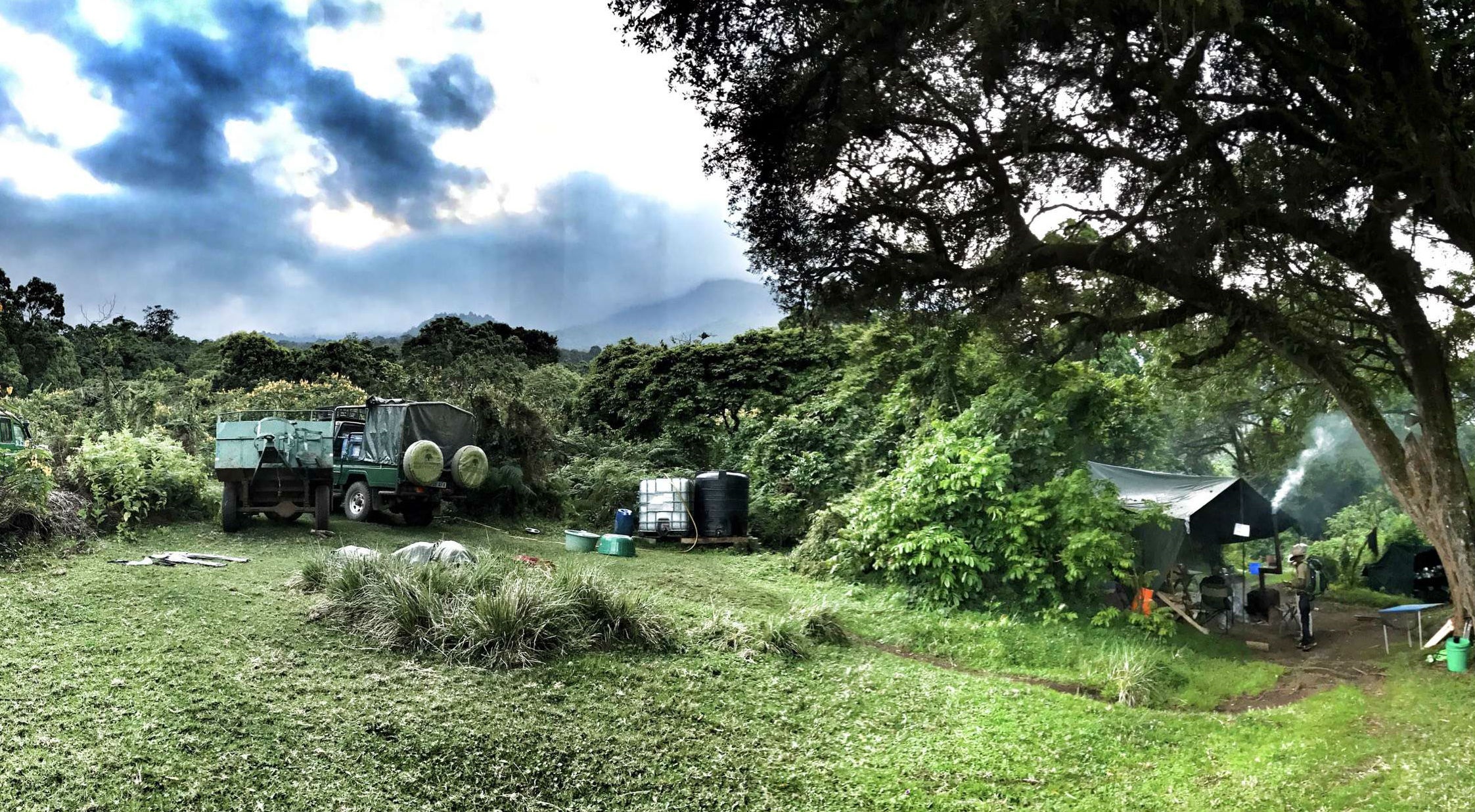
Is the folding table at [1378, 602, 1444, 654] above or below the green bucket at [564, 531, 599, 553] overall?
below

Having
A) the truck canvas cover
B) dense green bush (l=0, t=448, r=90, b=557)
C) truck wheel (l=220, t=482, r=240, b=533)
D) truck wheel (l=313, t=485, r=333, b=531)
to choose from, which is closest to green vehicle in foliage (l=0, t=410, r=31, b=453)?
dense green bush (l=0, t=448, r=90, b=557)

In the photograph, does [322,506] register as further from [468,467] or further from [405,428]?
[468,467]

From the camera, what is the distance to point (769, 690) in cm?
682

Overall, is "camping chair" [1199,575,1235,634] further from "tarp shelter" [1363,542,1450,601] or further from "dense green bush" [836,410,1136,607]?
"tarp shelter" [1363,542,1450,601]

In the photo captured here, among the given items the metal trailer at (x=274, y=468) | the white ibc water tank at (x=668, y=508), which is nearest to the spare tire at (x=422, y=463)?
the metal trailer at (x=274, y=468)

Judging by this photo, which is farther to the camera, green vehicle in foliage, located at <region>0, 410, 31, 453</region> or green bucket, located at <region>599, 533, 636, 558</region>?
green bucket, located at <region>599, 533, 636, 558</region>

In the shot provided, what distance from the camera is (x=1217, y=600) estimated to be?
40.7ft

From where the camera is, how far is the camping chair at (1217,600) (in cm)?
1234

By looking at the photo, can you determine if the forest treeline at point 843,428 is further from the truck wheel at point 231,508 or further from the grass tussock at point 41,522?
the truck wheel at point 231,508

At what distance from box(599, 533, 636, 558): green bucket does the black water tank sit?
A: 84.7 inches

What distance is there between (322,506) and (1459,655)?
509 inches

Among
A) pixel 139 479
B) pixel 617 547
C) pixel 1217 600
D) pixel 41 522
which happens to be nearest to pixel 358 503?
pixel 139 479

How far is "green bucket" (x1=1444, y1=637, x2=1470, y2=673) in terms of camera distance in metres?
8.47

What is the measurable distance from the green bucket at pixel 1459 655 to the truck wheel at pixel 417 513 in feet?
43.0
